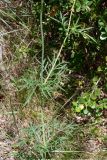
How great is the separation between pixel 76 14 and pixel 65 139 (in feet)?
3.12

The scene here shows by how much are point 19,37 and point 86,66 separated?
2.00 feet

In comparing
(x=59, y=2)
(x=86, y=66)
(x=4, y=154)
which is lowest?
(x=4, y=154)

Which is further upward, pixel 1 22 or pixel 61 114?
pixel 1 22

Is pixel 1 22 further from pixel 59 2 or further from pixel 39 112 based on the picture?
pixel 39 112

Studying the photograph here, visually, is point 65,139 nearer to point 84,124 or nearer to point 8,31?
point 84,124

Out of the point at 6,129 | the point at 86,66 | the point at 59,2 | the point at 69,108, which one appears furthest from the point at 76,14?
the point at 6,129

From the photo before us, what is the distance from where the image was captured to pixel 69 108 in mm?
3729

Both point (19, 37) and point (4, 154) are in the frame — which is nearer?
point (4, 154)

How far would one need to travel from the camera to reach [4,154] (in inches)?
138

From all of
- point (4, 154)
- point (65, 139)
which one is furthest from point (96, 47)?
point (4, 154)

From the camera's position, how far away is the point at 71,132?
3508 mm

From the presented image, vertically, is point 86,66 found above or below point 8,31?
below

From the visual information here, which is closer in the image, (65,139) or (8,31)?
(65,139)

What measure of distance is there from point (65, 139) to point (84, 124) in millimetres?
275
